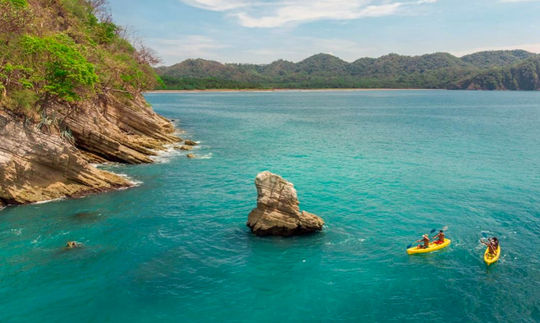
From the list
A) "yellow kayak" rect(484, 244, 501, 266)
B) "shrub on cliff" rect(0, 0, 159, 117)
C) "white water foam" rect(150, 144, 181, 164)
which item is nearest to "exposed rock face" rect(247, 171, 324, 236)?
"yellow kayak" rect(484, 244, 501, 266)

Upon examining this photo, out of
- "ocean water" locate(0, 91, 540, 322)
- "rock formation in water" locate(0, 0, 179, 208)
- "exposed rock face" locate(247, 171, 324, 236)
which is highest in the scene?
"rock formation in water" locate(0, 0, 179, 208)

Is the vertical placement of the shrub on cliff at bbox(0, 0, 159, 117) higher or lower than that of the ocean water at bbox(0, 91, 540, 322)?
higher

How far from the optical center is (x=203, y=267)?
24.6 meters

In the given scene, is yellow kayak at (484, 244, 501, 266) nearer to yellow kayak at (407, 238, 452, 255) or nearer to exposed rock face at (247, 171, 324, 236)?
yellow kayak at (407, 238, 452, 255)

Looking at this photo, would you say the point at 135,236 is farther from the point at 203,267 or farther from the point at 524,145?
the point at 524,145

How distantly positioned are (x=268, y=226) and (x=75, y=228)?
15836mm

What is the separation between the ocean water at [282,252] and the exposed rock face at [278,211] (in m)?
0.88

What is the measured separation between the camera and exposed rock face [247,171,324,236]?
28.9 metres

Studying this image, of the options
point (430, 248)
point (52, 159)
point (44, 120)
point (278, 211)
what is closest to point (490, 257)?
point (430, 248)

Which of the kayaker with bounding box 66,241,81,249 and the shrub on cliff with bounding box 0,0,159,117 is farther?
the shrub on cliff with bounding box 0,0,159,117

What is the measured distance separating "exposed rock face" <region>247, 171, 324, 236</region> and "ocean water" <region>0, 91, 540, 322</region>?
0.88 meters

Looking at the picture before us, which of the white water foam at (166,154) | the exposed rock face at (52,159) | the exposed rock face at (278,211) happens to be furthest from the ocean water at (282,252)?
the white water foam at (166,154)

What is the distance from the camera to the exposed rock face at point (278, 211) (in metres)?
28.9

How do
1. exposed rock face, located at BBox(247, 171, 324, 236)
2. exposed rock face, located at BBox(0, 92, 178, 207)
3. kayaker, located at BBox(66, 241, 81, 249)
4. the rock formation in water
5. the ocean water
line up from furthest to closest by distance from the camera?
the rock formation in water → exposed rock face, located at BBox(0, 92, 178, 207) → exposed rock face, located at BBox(247, 171, 324, 236) → kayaker, located at BBox(66, 241, 81, 249) → the ocean water
